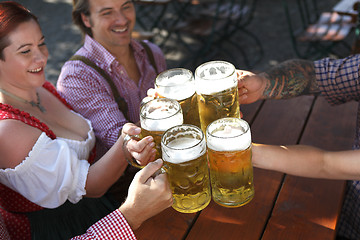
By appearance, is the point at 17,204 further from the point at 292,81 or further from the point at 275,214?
the point at 292,81

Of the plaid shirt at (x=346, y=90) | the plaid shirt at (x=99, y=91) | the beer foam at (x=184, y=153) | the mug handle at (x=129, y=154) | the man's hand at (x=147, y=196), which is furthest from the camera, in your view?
the plaid shirt at (x=99, y=91)

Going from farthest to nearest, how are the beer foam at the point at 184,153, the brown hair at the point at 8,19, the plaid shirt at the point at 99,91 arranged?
the plaid shirt at the point at 99,91 → the brown hair at the point at 8,19 → the beer foam at the point at 184,153

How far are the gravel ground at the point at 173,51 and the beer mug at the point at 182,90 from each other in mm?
3166

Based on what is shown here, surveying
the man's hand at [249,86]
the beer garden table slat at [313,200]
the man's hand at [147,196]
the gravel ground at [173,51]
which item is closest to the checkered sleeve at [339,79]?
the beer garden table slat at [313,200]

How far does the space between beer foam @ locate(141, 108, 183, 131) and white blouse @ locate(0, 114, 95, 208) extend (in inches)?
21.7

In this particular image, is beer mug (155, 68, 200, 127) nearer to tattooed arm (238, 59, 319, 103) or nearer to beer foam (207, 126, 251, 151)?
beer foam (207, 126, 251, 151)

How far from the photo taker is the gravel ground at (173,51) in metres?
4.87

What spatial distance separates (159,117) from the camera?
1.37 m

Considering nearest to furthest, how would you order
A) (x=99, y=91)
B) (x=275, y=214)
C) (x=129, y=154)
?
(x=275, y=214) → (x=129, y=154) → (x=99, y=91)

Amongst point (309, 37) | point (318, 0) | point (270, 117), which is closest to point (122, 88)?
point (270, 117)

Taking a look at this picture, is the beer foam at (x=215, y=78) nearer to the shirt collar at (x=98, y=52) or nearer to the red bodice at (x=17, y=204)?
the red bodice at (x=17, y=204)

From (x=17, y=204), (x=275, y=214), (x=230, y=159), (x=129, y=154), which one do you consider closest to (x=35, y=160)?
(x=17, y=204)

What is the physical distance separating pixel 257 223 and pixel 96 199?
2.98ft

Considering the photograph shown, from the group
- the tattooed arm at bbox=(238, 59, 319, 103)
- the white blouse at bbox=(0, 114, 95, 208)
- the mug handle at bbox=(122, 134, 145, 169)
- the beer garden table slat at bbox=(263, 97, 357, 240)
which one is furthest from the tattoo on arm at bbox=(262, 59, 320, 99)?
the white blouse at bbox=(0, 114, 95, 208)
